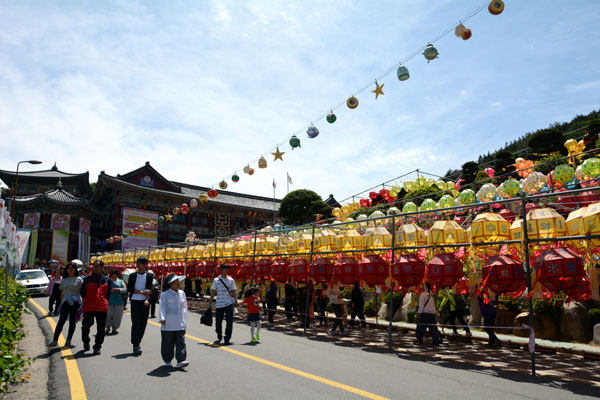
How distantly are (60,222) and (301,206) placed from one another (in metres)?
27.0

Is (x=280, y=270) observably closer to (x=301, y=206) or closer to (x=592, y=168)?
(x=592, y=168)

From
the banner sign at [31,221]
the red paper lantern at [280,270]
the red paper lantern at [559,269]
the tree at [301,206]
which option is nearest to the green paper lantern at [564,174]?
the red paper lantern at [559,269]

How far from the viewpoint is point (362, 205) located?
25.5m

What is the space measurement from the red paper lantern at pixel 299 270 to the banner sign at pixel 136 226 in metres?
33.9

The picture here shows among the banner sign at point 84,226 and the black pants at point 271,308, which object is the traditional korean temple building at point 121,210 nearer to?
the banner sign at point 84,226

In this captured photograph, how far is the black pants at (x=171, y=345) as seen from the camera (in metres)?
6.55

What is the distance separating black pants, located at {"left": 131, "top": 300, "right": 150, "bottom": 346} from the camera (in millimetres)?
7633

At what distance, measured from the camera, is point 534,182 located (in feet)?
43.7

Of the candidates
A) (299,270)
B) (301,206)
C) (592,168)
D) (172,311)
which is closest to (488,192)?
(592,168)

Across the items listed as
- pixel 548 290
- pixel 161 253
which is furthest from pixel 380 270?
pixel 161 253

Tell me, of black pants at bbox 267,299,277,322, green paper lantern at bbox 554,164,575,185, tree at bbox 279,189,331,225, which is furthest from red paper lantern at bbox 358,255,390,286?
tree at bbox 279,189,331,225

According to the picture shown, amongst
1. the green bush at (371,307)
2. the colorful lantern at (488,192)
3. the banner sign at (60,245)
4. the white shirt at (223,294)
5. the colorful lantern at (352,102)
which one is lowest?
the green bush at (371,307)

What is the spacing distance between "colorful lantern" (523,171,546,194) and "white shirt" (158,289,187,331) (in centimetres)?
1203

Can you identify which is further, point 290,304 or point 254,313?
point 290,304
